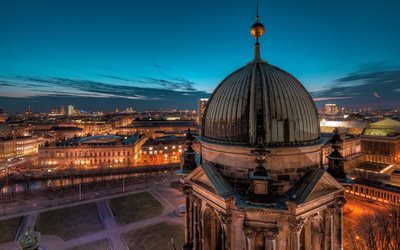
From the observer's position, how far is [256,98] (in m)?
14.6

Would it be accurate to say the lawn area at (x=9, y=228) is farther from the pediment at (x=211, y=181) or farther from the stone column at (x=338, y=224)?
the stone column at (x=338, y=224)

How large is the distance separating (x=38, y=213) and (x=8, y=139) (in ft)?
357

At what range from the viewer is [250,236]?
43.4ft

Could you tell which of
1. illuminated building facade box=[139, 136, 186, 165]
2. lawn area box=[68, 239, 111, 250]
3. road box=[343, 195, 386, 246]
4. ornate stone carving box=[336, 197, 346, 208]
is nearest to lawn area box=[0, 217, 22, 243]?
lawn area box=[68, 239, 111, 250]

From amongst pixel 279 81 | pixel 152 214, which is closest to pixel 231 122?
pixel 279 81

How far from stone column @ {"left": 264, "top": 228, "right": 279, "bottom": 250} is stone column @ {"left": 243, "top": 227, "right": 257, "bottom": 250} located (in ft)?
2.31

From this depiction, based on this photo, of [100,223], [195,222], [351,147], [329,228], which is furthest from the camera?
[351,147]

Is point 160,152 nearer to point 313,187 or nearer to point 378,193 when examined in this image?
point 378,193

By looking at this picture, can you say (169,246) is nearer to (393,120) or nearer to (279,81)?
(279,81)

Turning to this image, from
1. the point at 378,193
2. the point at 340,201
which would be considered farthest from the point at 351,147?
the point at 340,201

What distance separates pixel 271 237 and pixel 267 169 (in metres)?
4.02

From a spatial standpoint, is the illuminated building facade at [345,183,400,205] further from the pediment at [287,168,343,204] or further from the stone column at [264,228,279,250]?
the stone column at [264,228,279,250]

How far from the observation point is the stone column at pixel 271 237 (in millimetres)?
13102

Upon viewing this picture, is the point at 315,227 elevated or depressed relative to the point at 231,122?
depressed
